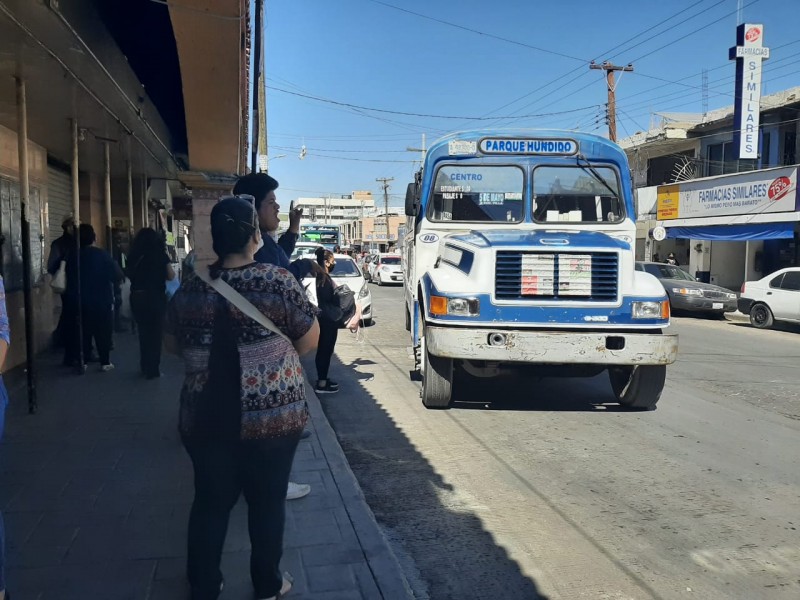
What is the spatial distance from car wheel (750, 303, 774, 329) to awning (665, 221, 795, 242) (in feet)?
20.1

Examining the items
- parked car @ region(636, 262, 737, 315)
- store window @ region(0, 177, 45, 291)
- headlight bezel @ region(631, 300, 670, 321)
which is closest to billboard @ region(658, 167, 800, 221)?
parked car @ region(636, 262, 737, 315)

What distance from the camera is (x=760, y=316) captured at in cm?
1628

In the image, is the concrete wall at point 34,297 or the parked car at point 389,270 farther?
the parked car at point 389,270

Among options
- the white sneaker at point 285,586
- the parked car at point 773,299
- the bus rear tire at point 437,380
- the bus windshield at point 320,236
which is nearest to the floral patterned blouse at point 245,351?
the white sneaker at point 285,586

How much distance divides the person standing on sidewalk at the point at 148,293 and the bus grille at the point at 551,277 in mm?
4115

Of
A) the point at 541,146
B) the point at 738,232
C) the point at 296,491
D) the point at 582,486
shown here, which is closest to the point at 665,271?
the point at 738,232

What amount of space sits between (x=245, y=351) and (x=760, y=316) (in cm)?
1625

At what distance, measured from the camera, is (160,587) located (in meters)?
3.28

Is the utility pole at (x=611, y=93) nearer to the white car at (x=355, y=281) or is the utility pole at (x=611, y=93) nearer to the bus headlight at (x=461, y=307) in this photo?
the white car at (x=355, y=281)

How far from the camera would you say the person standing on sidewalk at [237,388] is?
9.30ft

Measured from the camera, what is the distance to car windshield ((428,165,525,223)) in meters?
7.70

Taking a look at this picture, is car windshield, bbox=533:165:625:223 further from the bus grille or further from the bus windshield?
the bus windshield

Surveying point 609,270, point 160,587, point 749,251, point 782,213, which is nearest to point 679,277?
point 782,213

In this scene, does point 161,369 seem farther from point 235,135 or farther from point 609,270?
point 609,270
